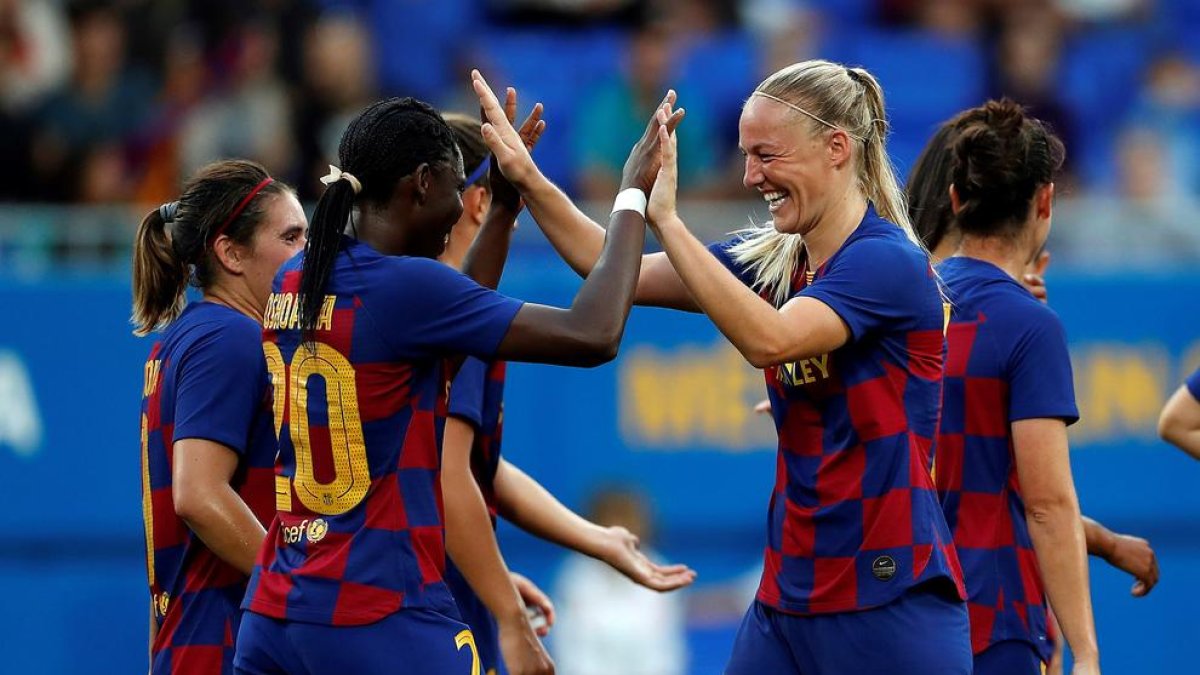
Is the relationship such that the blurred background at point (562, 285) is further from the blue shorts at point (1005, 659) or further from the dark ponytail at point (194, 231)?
the dark ponytail at point (194, 231)

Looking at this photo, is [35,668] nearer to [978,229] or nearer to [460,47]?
[460,47]

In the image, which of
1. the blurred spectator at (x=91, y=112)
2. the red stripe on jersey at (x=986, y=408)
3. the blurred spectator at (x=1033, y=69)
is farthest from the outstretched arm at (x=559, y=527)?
the blurred spectator at (x=1033, y=69)

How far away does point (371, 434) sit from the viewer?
3.70 meters

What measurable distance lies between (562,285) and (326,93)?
2151 millimetres

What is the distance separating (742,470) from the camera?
8383 millimetres

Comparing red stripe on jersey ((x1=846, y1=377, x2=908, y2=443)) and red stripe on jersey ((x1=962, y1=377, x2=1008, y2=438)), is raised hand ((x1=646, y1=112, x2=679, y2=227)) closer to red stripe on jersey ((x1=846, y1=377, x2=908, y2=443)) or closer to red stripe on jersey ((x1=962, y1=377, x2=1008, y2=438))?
red stripe on jersey ((x1=846, y1=377, x2=908, y2=443))

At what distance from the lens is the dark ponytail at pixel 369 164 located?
3762 mm

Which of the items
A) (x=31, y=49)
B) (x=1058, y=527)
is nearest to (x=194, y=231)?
(x=1058, y=527)

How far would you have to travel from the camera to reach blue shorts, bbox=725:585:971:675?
3.88m

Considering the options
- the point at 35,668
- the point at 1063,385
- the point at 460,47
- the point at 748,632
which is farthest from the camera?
the point at 460,47

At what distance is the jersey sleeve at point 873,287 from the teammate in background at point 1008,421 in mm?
530

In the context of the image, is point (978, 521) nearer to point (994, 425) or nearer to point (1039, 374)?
point (994, 425)

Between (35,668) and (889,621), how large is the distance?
5250 millimetres

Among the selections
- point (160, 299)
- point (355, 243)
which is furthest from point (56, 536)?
point (355, 243)
